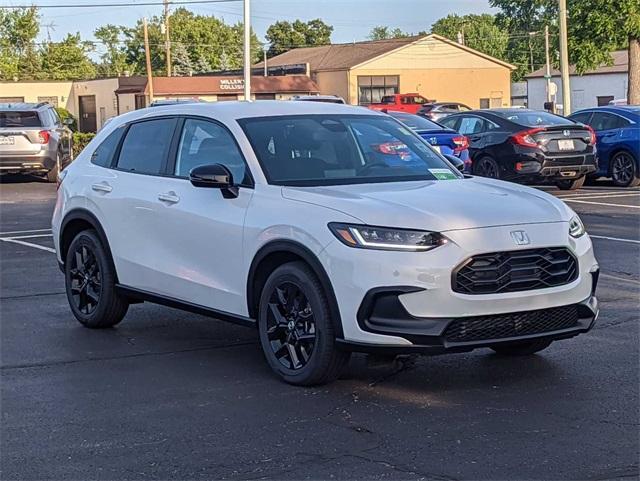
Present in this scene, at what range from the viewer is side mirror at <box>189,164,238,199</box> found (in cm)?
675

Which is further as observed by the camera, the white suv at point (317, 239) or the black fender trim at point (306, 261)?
the black fender trim at point (306, 261)

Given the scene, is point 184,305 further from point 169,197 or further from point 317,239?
point 317,239

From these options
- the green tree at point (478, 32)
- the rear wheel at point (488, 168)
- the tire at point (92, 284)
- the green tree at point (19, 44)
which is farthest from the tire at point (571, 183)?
the green tree at point (478, 32)

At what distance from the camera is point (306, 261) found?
6211mm

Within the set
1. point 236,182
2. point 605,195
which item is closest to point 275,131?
point 236,182

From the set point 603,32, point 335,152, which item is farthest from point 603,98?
point 335,152

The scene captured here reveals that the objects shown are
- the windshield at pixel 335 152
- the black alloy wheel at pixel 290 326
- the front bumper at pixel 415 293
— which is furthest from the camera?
the windshield at pixel 335 152

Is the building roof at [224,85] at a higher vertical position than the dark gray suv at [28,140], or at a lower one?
higher

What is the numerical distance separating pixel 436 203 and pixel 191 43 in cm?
10414

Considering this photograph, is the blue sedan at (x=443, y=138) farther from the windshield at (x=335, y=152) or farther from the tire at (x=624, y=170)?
the windshield at (x=335, y=152)

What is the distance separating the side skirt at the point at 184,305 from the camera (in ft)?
22.3

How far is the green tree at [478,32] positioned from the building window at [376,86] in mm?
44297

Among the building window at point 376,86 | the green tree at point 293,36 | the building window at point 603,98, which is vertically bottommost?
the building window at point 603,98

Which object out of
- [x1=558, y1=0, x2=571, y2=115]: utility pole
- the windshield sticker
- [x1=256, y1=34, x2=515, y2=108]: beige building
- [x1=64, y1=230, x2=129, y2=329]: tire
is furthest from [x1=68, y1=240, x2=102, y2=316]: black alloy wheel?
[x1=256, y1=34, x2=515, y2=108]: beige building
